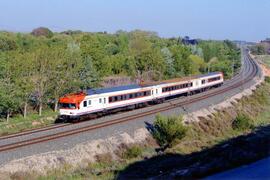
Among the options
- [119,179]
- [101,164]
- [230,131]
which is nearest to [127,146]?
[101,164]

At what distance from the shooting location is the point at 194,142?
28.0 m

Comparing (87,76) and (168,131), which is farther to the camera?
(87,76)

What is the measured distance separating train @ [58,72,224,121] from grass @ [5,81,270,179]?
5.80 m

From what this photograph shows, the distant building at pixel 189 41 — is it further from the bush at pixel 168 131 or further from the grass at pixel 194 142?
the bush at pixel 168 131

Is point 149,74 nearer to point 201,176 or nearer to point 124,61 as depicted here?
point 124,61

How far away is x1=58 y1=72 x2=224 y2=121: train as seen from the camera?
32.5 m

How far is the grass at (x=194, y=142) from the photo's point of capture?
2058cm

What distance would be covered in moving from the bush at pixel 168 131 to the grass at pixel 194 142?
1.75 feet

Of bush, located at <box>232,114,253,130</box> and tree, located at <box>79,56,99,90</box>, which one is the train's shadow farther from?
tree, located at <box>79,56,99,90</box>

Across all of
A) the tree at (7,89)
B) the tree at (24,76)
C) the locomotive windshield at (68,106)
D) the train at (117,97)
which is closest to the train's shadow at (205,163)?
the locomotive windshield at (68,106)

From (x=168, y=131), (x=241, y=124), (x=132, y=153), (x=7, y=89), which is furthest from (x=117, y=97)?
(x=132, y=153)

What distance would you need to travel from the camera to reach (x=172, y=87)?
4781cm

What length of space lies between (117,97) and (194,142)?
33.2 feet

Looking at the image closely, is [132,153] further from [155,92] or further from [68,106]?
[155,92]
